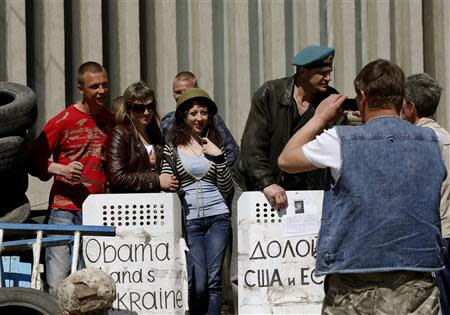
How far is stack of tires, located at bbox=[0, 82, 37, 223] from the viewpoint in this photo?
891cm

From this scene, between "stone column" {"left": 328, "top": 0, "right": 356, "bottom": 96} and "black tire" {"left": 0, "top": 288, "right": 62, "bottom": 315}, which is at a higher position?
"stone column" {"left": 328, "top": 0, "right": 356, "bottom": 96}

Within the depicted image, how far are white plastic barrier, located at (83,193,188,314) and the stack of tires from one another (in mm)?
785

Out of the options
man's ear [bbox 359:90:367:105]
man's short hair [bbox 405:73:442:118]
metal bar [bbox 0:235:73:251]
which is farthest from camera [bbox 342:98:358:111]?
metal bar [bbox 0:235:73:251]

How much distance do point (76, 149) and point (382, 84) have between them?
3758 mm

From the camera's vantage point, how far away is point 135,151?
8.93 meters

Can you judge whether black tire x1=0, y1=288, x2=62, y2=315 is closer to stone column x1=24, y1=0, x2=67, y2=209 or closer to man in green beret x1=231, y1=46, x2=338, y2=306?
man in green beret x1=231, y1=46, x2=338, y2=306

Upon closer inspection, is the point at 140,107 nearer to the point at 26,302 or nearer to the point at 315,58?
the point at 315,58

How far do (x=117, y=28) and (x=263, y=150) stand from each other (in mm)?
3613

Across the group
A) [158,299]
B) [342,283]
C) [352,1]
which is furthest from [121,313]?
[352,1]

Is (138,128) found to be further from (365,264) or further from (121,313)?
(365,264)

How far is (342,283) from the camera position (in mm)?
5836

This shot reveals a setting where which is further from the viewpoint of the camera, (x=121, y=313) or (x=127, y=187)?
(x=127, y=187)

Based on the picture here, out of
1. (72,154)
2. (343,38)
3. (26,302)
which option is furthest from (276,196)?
(343,38)

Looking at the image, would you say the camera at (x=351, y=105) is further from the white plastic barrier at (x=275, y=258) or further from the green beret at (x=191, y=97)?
the green beret at (x=191, y=97)
